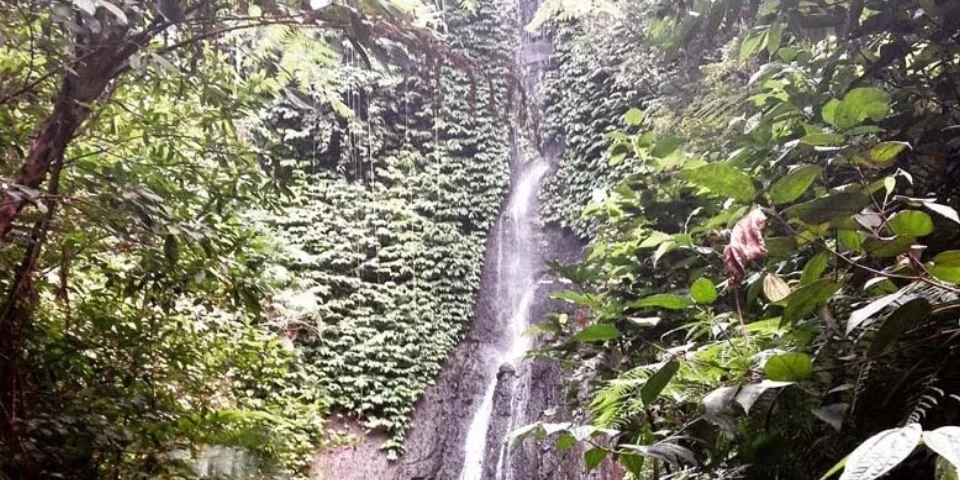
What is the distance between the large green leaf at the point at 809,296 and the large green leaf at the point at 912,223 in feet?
0.43

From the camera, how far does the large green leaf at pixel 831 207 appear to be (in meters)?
1.05

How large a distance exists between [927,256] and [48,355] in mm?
2698

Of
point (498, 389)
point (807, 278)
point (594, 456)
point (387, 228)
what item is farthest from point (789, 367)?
point (387, 228)

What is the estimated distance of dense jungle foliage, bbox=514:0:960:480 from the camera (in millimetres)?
998

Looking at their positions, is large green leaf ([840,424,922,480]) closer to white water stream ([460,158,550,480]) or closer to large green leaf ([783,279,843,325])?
large green leaf ([783,279,843,325])

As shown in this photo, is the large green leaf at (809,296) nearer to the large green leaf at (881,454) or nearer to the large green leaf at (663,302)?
the large green leaf at (663,302)

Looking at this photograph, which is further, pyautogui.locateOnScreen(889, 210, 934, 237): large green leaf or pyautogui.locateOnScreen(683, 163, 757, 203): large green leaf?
pyautogui.locateOnScreen(683, 163, 757, 203): large green leaf

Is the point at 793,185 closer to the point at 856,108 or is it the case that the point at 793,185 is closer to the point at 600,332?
the point at 856,108

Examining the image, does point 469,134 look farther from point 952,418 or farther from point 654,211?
point 952,418

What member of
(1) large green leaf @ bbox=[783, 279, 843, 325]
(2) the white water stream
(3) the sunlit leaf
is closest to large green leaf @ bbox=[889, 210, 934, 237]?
(1) large green leaf @ bbox=[783, 279, 843, 325]

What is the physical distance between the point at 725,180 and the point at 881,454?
632mm

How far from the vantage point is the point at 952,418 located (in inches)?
40.1

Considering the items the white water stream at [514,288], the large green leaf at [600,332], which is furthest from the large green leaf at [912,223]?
the white water stream at [514,288]

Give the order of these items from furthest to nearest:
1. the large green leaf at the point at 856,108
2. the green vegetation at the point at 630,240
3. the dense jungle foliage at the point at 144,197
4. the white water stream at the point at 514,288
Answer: the white water stream at the point at 514,288, the dense jungle foliage at the point at 144,197, the large green leaf at the point at 856,108, the green vegetation at the point at 630,240
